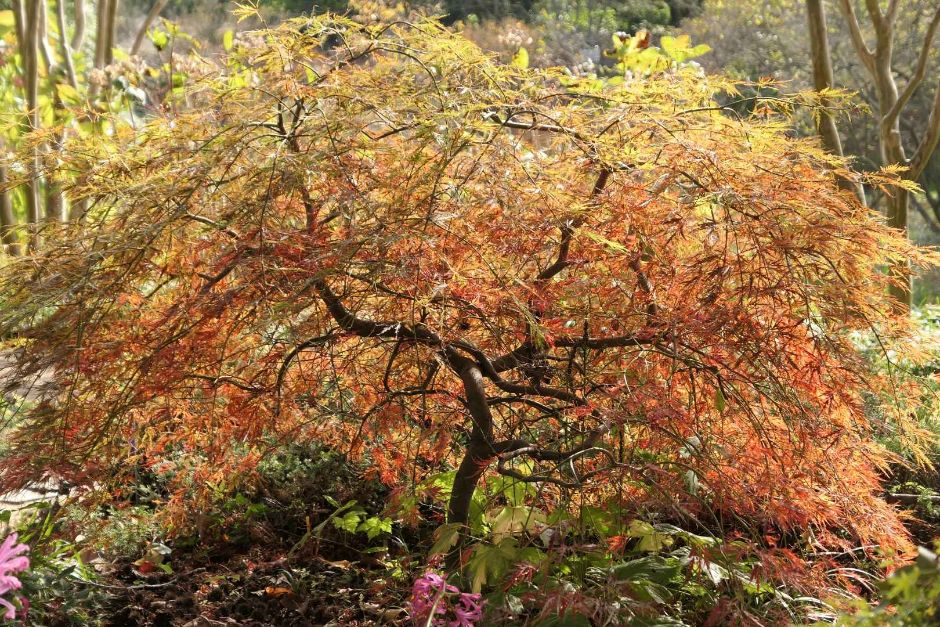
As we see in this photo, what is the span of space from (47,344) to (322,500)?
4.93 feet

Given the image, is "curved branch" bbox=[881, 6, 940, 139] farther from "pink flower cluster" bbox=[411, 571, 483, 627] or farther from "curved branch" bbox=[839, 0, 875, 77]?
"pink flower cluster" bbox=[411, 571, 483, 627]

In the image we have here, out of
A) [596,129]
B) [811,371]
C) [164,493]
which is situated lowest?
[164,493]

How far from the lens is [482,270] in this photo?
1.95 m

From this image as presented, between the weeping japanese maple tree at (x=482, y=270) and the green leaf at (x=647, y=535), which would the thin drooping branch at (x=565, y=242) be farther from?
the green leaf at (x=647, y=535)

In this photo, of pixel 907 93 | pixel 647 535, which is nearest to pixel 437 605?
pixel 647 535

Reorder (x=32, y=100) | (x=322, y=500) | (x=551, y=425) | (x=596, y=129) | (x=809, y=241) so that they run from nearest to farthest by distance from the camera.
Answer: (x=809, y=241) → (x=596, y=129) → (x=551, y=425) → (x=322, y=500) → (x=32, y=100)

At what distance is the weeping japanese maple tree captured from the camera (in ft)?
6.16

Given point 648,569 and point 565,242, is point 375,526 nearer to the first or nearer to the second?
point 648,569

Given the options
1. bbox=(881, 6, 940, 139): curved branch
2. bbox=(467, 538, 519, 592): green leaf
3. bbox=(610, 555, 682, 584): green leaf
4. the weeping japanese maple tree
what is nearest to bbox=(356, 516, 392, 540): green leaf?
the weeping japanese maple tree

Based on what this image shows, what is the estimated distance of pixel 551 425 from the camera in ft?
8.04

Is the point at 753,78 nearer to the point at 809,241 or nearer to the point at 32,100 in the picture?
the point at 32,100

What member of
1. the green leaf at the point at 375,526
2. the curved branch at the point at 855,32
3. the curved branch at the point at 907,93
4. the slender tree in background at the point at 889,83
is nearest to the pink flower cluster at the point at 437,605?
the green leaf at the point at 375,526

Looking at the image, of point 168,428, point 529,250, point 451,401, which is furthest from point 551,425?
point 168,428

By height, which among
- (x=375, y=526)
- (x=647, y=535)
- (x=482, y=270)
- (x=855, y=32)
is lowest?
(x=375, y=526)
